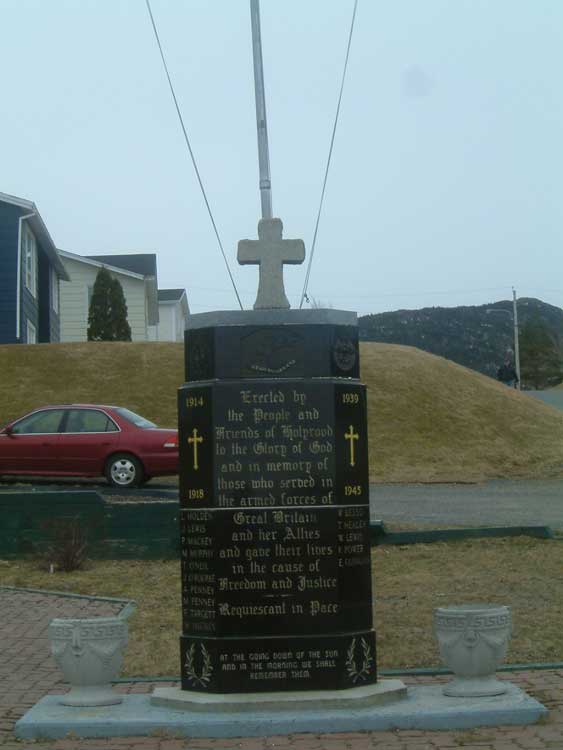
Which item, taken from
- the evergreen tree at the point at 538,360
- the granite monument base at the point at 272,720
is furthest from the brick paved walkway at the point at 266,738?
the evergreen tree at the point at 538,360

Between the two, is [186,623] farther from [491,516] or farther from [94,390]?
[94,390]

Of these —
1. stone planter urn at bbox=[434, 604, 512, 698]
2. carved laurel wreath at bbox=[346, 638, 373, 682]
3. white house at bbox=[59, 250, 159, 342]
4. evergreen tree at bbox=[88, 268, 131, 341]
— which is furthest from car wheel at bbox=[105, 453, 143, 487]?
white house at bbox=[59, 250, 159, 342]

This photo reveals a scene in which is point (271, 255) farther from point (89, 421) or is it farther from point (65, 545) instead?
point (89, 421)

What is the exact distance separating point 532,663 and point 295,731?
2.39 meters

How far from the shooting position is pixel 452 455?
26297 millimetres

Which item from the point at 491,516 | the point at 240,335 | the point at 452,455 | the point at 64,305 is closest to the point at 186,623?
the point at 240,335

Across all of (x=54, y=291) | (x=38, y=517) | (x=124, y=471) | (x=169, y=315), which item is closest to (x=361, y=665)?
(x=38, y=517)

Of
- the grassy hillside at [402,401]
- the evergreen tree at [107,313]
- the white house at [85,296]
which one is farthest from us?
the white house at [85,296]

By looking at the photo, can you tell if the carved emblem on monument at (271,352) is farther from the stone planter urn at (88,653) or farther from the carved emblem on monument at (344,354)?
the stone planter urn at (88,653)

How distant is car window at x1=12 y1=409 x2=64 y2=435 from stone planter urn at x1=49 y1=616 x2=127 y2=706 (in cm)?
1287

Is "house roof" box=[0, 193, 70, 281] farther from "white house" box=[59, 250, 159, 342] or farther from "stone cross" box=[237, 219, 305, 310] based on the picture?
"stone cross" box=[237, 219, 305, 310]

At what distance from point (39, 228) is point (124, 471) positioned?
1935 cm

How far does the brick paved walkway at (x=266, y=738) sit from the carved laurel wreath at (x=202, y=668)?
61 centimetres

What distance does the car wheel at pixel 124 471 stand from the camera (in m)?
19.4
